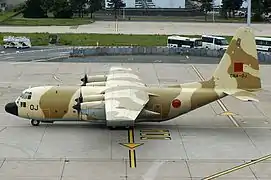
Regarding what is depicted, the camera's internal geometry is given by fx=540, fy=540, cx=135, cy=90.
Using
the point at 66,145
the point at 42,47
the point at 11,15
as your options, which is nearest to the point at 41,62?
the point at 42,47

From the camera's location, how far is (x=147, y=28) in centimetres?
11506

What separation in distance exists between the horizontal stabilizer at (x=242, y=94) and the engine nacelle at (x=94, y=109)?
30.8 ft

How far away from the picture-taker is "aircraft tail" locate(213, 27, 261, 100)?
40000mm

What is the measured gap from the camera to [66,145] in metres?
35.7

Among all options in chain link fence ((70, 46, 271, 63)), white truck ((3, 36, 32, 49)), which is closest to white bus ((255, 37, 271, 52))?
chain link fence ((70, 46, 271, 63))

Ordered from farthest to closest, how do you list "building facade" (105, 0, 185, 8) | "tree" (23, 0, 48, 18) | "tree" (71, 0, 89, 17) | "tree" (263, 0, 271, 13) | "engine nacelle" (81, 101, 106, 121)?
"building facade" (105, 0, 185, 8)
"tree" (23, 0, 48, 18)
"tree" (263, 0, 271, 13)
"tree" (71, 0, 89, 17)
"engine nacelle" (81, 101, 106, 121)

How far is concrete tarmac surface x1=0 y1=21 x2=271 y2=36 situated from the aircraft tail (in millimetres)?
67379

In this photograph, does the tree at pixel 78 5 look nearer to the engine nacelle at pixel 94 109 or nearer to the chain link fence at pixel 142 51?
the chain link fence at pixel 142 51

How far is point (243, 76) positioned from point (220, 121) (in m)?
4.55

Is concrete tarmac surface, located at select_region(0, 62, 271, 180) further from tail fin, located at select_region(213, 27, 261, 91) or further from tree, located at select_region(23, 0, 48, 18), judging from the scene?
tree, located at select_region(23, 0, 48, 18)

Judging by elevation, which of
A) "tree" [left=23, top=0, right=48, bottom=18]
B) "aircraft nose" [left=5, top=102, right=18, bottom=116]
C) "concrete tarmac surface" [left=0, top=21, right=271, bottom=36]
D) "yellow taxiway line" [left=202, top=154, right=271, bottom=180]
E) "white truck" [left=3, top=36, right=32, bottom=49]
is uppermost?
"tree" [left=23, top=0, right=48, bottom=18]

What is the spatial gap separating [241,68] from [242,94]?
2.40 meters

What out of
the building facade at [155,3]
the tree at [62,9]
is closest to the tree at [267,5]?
the building facade at [155,3]

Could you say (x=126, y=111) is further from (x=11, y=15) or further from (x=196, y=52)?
(x=11, y=15)
